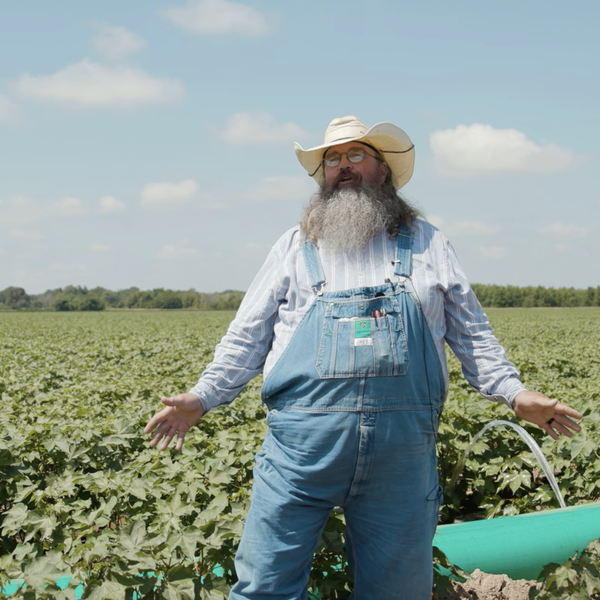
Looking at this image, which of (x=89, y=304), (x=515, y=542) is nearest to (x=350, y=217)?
(x=515, y=542)

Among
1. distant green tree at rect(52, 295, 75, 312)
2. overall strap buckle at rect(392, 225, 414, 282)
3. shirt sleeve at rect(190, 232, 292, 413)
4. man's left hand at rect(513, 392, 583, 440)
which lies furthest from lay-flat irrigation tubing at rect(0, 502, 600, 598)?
distant green tree at rect(52, 295, 75, 312)

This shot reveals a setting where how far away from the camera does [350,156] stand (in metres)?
2.62

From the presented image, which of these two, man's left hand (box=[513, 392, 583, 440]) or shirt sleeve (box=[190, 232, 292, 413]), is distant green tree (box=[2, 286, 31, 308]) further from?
man's left hand (box=[513, 392, 583, 440])

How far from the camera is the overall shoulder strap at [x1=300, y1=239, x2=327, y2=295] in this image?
2.27m

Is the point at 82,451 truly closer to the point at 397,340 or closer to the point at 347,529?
the point at 347,529

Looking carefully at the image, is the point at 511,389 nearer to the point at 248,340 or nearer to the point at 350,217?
the point at 350,217

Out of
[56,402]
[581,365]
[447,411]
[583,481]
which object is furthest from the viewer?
[581,365]

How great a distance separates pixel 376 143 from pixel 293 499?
1419mm

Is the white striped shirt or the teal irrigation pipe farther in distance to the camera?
the teal irrigation pipe

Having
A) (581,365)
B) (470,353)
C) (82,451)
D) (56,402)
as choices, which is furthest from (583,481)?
(581,365)

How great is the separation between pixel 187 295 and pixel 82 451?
9447cm

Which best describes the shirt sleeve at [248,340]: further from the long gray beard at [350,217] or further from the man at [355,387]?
the long gray beard at [350,217]

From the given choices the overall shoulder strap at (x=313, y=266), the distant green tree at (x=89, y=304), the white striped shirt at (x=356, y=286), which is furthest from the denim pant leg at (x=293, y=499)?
the distant green tree at (x=89, y=304)

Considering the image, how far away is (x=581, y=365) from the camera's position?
398 inches
